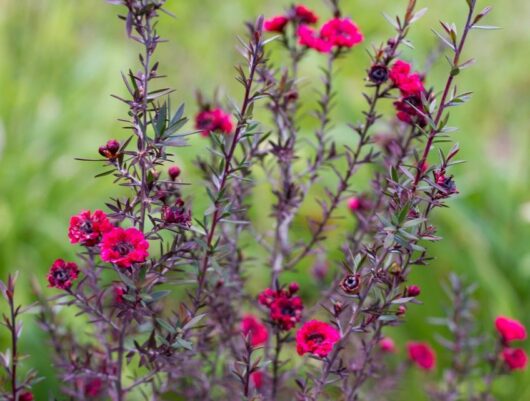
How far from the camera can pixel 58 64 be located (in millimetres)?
4031

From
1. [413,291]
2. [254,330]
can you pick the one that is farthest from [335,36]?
[254,330]

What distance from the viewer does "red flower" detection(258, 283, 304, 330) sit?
127 centimetres

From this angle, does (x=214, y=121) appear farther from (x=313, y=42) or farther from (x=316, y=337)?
(x=316, y=337)

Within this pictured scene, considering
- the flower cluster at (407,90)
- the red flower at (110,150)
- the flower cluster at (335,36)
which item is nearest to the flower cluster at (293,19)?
the flower cluster at (335,36)

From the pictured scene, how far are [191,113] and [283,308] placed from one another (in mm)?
2834

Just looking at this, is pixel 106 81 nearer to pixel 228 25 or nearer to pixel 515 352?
pixel 228 25

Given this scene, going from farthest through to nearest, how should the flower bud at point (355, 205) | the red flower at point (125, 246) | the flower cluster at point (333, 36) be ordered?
1. the flower bud at point (355, 205)
2. the flower cluster at point (333, 36)
3. the red flower at point (125, 246)

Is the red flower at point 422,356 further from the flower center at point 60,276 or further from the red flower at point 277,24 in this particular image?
the flower center at point 60,276

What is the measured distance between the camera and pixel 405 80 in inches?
48.0

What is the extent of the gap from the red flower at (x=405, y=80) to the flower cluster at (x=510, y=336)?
1.89 feet

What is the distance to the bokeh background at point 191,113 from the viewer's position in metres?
2.80

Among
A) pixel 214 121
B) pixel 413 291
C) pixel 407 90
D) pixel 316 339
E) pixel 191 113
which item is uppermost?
pixel 191 113

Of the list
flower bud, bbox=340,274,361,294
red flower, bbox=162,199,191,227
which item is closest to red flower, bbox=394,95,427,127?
flower bud, bbox=340,274,361,294

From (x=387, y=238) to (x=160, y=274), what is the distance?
0.37 m
